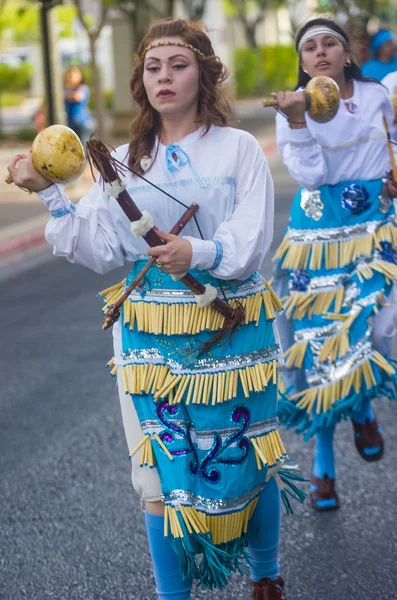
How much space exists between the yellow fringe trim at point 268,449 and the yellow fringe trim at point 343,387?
0.97m

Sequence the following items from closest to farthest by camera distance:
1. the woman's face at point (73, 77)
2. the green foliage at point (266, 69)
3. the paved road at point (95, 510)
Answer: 1. the paved road at point (95, 510)
2. the woman's face at point (73, 77)
3. the green foliage at point (266, 69)

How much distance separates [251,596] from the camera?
3.49m

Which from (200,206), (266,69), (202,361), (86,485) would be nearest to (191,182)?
(200,206)

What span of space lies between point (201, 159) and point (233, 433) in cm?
80

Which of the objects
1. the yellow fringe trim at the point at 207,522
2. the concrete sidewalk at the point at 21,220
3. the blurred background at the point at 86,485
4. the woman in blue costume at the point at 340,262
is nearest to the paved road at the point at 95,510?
the blurred background at the point at 86,485

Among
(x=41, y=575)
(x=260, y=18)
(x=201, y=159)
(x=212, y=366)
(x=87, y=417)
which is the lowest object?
(x=260, y=18)

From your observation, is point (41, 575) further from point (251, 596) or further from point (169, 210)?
point (169, 210)

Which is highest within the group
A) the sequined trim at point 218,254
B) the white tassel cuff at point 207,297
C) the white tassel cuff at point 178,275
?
the sequined trim at point 218,254

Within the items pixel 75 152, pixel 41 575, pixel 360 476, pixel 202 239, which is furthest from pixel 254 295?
→ pixel 360 476

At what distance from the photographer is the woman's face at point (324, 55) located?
13.3 feet

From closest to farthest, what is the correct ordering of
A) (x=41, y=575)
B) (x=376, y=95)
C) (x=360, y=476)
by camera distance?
(x=41, y=575) → (x=376, y=95) → (x=360, y=476)

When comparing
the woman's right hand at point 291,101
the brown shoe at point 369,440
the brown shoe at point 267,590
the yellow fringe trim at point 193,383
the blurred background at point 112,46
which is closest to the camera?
the yellow fringe trim at point 193,383

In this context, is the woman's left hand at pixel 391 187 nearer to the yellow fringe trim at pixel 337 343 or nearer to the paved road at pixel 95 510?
the yellow fringe trim at pixel 337 343

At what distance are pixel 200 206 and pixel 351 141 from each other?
1321mm
